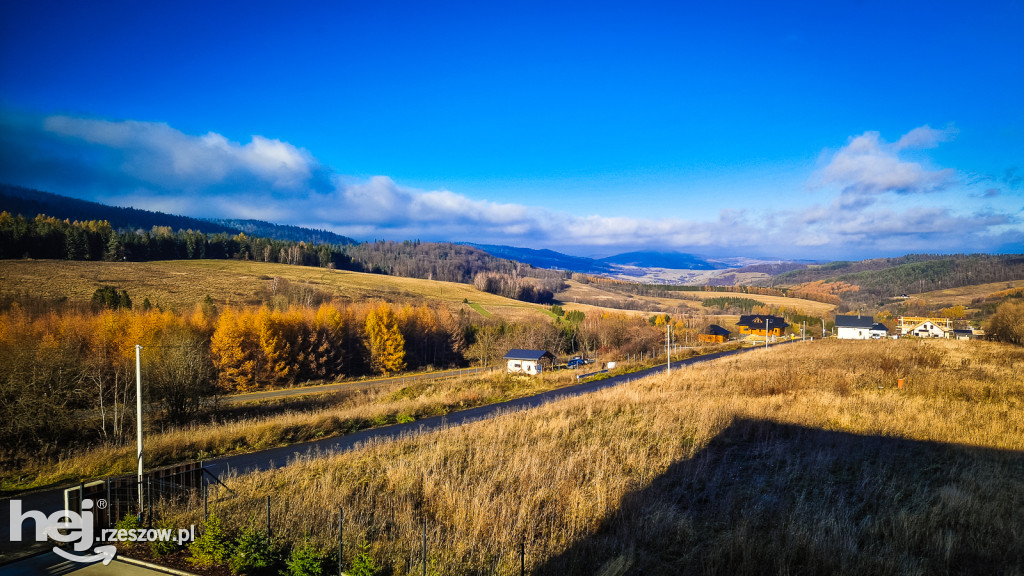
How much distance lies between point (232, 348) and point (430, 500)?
4335 cm

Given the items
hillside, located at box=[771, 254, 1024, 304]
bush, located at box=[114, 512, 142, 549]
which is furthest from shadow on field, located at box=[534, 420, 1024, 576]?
hillside, located at box=[771, 254, 1024, 304]

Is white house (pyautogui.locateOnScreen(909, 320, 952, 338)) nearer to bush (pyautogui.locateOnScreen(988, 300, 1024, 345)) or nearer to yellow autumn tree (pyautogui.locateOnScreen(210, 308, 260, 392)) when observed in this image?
bush (pyautogui.locateOnScreen(988, 300, 1024, 345))

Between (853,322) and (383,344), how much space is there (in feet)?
252

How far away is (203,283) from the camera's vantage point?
69375 mm

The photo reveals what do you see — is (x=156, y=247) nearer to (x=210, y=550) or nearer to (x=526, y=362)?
(x=526, y=362)

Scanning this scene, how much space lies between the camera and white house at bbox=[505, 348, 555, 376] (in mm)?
47594

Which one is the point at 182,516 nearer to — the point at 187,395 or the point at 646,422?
the point at 646,422

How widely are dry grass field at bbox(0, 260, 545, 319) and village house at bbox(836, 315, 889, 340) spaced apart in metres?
53.6

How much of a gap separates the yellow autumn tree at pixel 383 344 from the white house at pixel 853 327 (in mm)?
70807

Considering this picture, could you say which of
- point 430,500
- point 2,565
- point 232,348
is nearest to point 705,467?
point 430,500

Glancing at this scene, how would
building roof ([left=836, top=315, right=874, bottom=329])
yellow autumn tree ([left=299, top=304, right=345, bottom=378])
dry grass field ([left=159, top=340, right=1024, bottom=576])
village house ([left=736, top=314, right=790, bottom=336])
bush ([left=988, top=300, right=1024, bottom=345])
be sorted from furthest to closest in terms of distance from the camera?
village house ([left=736, top=314, right=790, bottom=336]) → building roof ([left=836, top=315, right=874, bottom=329]) → yellow autumn tree ([left=299, top=304, right=345, bottom=378]) → bush ([left=988, top=300, right=1024, bottom=345]) → dry grass field ([left=159, top=340, right=1024, bottom=576])

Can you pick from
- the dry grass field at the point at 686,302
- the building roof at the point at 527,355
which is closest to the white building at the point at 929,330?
the dry grass field at the point at 686,302

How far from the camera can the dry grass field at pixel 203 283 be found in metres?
55.0

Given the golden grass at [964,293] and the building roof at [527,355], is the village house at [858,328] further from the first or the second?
the golden grass at [964,293]
